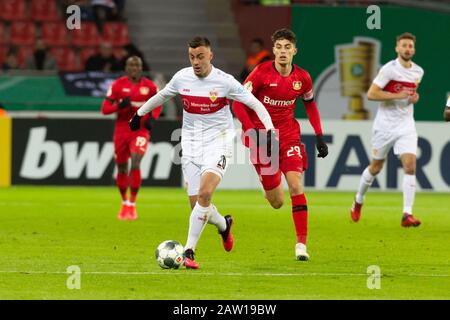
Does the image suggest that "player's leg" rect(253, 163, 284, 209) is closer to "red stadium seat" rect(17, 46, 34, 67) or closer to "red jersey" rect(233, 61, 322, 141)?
"red jersey" rect(233, 61, 322, 141)

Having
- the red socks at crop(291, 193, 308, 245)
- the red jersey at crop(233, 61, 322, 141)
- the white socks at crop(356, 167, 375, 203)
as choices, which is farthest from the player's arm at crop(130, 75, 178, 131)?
the white socks at crop(356, 167, 375, 203)

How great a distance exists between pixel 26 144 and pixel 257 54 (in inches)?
206

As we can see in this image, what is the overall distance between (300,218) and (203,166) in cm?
120

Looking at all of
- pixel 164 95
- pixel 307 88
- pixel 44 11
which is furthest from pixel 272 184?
pixel 44 11

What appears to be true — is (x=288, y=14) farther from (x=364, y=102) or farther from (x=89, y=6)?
(x=89, y=6)

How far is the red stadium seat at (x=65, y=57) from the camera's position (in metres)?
26.8

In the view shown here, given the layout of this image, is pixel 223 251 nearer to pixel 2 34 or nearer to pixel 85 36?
pixel 85 36

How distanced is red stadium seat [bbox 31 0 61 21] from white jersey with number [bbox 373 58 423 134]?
12843 millimetres

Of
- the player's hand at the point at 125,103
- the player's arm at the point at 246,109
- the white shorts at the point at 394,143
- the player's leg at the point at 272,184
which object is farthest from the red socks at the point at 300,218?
the player's hand at the point at 125,103

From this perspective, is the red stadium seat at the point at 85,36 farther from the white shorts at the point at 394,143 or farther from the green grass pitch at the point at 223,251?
the white shorts at the point at 394,143

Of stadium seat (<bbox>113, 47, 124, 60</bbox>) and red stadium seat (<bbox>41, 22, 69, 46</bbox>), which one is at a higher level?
red stadium seat (<bbox>41, 22, 69, 46</bbox>)

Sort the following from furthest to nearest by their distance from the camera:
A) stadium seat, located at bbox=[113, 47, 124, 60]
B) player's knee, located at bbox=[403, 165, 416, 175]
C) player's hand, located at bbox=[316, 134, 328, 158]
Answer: stadium seat, located at bbox=[113, 47, 124, 60] < player's knee, located at bbox=[403, 165, 416, 175] < player's hand, located at bbox=[316, 134, 328, 158]

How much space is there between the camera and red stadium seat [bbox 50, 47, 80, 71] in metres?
26.8

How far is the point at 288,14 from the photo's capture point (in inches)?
1030
